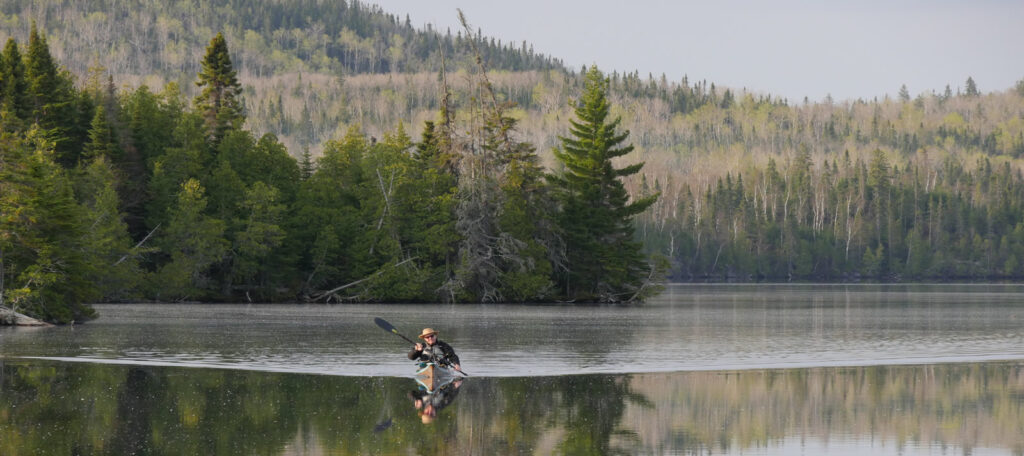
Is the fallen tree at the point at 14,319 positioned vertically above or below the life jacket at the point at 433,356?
below

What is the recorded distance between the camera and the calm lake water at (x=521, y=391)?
18438mm

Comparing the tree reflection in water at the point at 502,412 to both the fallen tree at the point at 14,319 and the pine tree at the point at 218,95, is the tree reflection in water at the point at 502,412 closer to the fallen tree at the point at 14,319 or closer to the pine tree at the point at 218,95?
the fallen tree at the point at 14,319

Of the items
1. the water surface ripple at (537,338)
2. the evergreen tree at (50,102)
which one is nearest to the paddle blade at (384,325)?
the water surface ripple at (537,338)

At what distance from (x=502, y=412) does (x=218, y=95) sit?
267 ft

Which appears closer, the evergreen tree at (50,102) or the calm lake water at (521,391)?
the calm lake water at (521,391)

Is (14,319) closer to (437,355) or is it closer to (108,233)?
(108,233)

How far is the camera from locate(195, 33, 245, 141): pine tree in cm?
9338

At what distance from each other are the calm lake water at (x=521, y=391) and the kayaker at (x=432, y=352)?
0.67m

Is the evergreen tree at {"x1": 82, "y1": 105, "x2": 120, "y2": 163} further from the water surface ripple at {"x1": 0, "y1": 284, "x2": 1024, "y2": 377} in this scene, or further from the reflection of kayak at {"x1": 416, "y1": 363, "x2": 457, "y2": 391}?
the reflection of kayak at {"x1": 416, "y1": 363, "x2": 457, "y2": 391}

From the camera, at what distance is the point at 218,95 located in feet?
323

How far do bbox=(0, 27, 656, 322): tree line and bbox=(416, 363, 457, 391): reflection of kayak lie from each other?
50.4 metres

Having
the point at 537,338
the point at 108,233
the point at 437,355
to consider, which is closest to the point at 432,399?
the point at 437,355

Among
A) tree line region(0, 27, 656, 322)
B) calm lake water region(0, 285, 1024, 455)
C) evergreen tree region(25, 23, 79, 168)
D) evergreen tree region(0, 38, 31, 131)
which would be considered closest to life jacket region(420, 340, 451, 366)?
calm lake water region(0, 285, 1024, 455)

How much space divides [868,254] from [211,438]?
16747 centimetres
